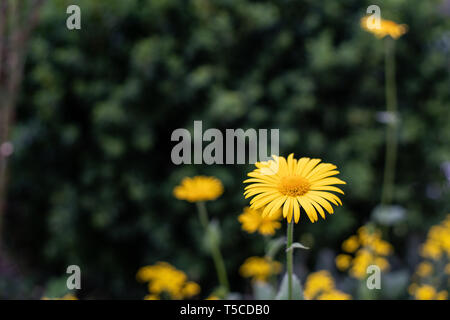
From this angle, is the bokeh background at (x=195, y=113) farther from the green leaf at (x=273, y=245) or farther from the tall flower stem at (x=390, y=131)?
the green leaf at (x=273, y=245)

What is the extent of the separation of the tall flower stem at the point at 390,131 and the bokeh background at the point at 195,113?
0.05 meters

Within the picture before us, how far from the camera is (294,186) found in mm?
857

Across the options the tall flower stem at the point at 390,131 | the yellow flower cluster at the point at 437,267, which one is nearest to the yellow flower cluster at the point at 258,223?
the yellow flower cluster at the point at 437,267

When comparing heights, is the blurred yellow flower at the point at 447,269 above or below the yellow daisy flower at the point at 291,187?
A: below

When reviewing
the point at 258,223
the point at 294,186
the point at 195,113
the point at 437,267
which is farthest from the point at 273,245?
the point at 195,113

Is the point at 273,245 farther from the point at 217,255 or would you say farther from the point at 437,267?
the point at 437,267

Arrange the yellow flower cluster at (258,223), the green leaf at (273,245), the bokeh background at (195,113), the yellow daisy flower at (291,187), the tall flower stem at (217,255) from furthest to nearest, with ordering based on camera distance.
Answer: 1. the bokeh background at (195,113)
2. the tall flower stem at (217,255)
3. the yellow flower cluster at (258,223)
4. the green leaf at (273,245)
5. the yellow daisy flower at (291,187)

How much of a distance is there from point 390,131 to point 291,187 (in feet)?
6.40

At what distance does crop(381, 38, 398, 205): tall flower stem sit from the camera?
2.46 metres

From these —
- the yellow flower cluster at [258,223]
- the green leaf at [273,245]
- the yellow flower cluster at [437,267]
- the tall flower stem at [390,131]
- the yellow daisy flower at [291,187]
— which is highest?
the tall flower stem at [390,131]

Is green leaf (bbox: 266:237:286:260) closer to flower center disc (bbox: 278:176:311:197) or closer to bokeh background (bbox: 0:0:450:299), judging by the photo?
flower center disc (bbox: 278:176:311:197)

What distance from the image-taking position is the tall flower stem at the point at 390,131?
246cm
